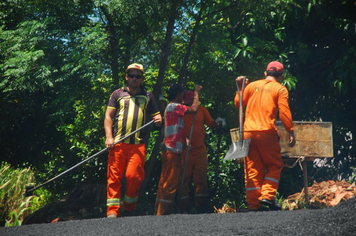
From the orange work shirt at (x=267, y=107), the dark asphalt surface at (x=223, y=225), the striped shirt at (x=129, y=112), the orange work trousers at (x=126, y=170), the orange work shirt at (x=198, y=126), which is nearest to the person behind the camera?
the dark asphalt surface at (x=223, y=225)

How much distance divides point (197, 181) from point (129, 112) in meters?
1.54

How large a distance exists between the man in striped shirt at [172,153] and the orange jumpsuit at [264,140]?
2.59 ft

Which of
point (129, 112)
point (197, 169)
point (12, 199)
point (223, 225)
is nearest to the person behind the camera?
point (223, 225)

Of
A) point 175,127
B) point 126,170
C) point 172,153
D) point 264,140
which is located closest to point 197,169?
point 172,153

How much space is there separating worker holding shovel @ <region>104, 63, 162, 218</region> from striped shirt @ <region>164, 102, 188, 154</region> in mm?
204

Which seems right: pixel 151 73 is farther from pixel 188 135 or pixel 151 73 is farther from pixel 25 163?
pixel 25 163

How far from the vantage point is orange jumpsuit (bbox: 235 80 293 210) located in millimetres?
6547

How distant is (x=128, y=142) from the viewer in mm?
6402

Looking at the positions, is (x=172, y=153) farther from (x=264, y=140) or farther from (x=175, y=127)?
(x=264, y=140)

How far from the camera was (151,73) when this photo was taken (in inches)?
339

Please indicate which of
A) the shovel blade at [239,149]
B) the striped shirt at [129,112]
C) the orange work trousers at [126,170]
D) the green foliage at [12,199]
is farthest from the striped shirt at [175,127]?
the green foliage at [12,199]

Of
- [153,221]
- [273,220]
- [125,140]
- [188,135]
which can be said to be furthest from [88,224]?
[188,135]

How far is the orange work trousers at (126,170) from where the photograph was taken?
249 inches

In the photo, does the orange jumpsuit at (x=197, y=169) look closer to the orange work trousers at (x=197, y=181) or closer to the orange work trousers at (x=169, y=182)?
the orange work trousers at (x=197, y=181)
